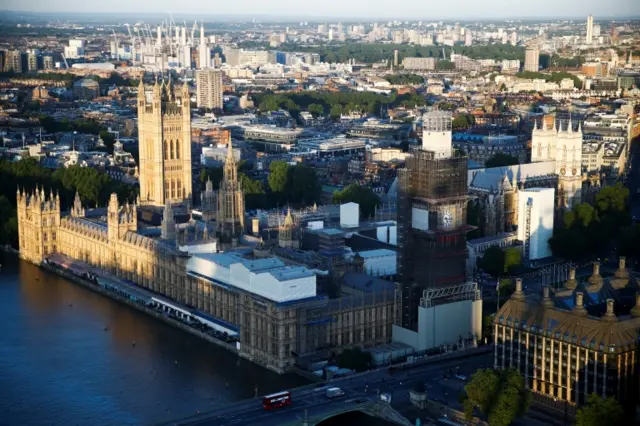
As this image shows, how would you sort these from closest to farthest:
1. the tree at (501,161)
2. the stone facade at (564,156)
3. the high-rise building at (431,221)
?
the high-rise building at (431,221) → the stone facade at (564,156) → the tree at (501,161)

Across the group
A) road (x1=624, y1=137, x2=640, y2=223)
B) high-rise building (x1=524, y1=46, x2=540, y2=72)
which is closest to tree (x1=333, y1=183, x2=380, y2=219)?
road (x1=624, y1=137, x2=640, y2=223)

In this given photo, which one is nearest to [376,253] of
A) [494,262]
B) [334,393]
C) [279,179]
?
[494,262]

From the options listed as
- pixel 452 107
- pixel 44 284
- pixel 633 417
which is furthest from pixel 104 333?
pixel 452 107

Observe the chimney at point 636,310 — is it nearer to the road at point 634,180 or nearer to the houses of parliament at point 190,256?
the houses of parliament at point 190,256

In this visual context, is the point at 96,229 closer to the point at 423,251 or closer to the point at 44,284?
the point at 44,284

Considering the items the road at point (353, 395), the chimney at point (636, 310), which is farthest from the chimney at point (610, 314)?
the road at point (353, 395)

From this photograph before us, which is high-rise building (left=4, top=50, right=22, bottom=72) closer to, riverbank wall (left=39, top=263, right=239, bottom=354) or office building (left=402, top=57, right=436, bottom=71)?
office building (left=402, top=57, right=436, bottom=71)

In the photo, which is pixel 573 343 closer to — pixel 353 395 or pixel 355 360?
pixel 353 395
